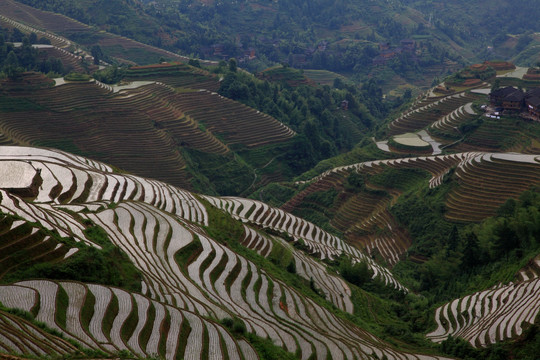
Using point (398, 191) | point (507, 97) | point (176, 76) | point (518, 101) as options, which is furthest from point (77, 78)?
point (518, 101)

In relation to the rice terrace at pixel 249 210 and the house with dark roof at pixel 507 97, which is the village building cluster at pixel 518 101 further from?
the rice terrace at pixel 249 210

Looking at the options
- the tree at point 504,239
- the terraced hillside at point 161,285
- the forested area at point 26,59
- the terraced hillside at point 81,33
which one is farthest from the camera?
the terraced hillside at point 81,33

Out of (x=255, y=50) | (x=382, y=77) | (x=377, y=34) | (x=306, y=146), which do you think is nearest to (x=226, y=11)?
(x=255, y=50)

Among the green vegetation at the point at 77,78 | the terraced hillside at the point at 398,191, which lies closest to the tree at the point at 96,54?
the green vegetation at the point at 77,78

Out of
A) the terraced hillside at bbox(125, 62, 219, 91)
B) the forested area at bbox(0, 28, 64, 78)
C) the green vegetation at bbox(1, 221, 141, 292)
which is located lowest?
the forested area at bbox(0, 28, 64, 78)

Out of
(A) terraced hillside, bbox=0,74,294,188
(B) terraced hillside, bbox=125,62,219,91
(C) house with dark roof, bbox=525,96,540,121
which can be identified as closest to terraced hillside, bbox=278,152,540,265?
(C) house with dark roof, bbox=525,96,540,121

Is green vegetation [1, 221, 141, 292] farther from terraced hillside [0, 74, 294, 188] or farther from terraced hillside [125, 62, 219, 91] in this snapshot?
terraced hillside [125, 62, 219, 91]

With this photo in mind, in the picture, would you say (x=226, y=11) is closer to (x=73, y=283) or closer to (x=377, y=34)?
(x=377, y=34)
